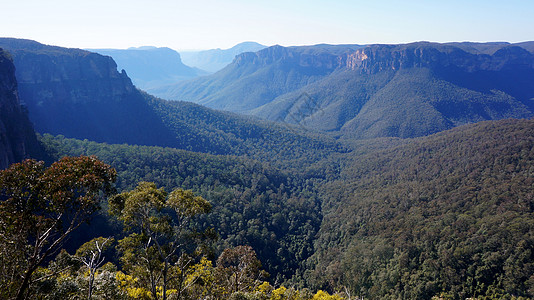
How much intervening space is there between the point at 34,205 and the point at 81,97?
393 feet

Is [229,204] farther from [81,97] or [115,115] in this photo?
[81,97]

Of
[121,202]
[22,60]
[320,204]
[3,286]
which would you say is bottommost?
[320,204]

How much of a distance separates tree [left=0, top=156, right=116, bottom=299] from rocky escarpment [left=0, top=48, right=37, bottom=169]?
45.9 m

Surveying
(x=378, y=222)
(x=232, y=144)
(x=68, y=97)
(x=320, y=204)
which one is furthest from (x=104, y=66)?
(x=378, y=222)

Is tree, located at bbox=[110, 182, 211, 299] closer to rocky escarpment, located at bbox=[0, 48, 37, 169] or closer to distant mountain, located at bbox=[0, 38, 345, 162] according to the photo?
rocky escarpment, located at bbox=[0, 48, 37, 169]

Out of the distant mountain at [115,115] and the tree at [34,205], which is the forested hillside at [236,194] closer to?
the distant mountain at [115,115]

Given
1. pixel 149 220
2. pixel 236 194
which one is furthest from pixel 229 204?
pixel 149 220

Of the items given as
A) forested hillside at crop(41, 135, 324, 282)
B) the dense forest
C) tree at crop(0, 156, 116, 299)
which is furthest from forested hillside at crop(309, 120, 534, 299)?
tree at crop(0, 156, 116, 299)

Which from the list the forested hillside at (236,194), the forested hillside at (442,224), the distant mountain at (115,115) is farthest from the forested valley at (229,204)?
the distant mountain at (115,115)

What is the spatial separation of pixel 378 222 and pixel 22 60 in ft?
386

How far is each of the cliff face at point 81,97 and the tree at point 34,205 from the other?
101501 millimetres

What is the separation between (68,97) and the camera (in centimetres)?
10394

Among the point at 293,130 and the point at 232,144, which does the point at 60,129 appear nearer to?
the point at 232,144

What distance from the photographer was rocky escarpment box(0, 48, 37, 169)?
45.8 meters
